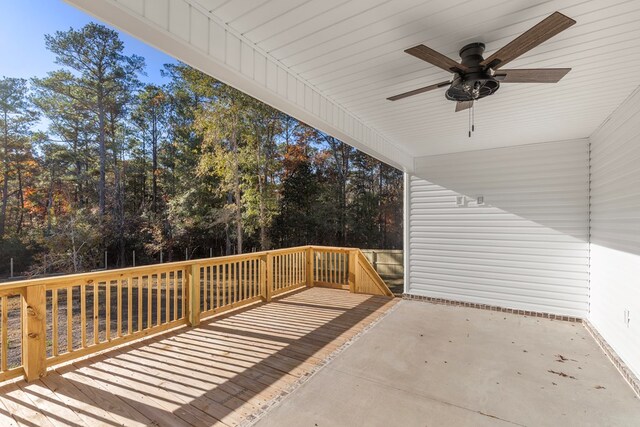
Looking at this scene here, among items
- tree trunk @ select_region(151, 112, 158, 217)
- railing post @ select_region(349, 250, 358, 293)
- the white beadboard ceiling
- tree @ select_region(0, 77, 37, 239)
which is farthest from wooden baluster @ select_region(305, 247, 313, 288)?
tree @ select_region(0, 77, 37, 239)

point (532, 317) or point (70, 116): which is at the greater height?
point (70, 116)

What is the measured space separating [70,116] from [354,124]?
1520 cm

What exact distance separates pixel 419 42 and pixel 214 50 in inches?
50.4

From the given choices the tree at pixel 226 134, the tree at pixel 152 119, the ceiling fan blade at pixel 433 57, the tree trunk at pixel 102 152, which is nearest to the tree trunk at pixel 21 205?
the tree trunk at pixel 102 152

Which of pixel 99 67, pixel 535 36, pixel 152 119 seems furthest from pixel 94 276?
pixel 152 119

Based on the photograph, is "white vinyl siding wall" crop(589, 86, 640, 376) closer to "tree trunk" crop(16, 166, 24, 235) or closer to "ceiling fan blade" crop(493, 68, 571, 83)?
"ceiling fan blade" crop(493, 68, 571, 83)

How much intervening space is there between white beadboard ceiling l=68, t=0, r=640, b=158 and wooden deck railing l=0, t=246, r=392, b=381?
2487 mm

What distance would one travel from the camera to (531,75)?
70.9 inches

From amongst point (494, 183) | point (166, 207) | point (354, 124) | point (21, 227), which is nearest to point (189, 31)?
point (354, 124)

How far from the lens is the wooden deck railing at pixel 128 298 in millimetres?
2475

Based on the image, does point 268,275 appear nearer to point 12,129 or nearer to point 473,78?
point 473,78

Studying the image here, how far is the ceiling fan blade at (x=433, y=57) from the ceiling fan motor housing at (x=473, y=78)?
74 millimetres

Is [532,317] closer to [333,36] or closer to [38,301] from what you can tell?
[333,36]

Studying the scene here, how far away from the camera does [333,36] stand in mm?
1840
